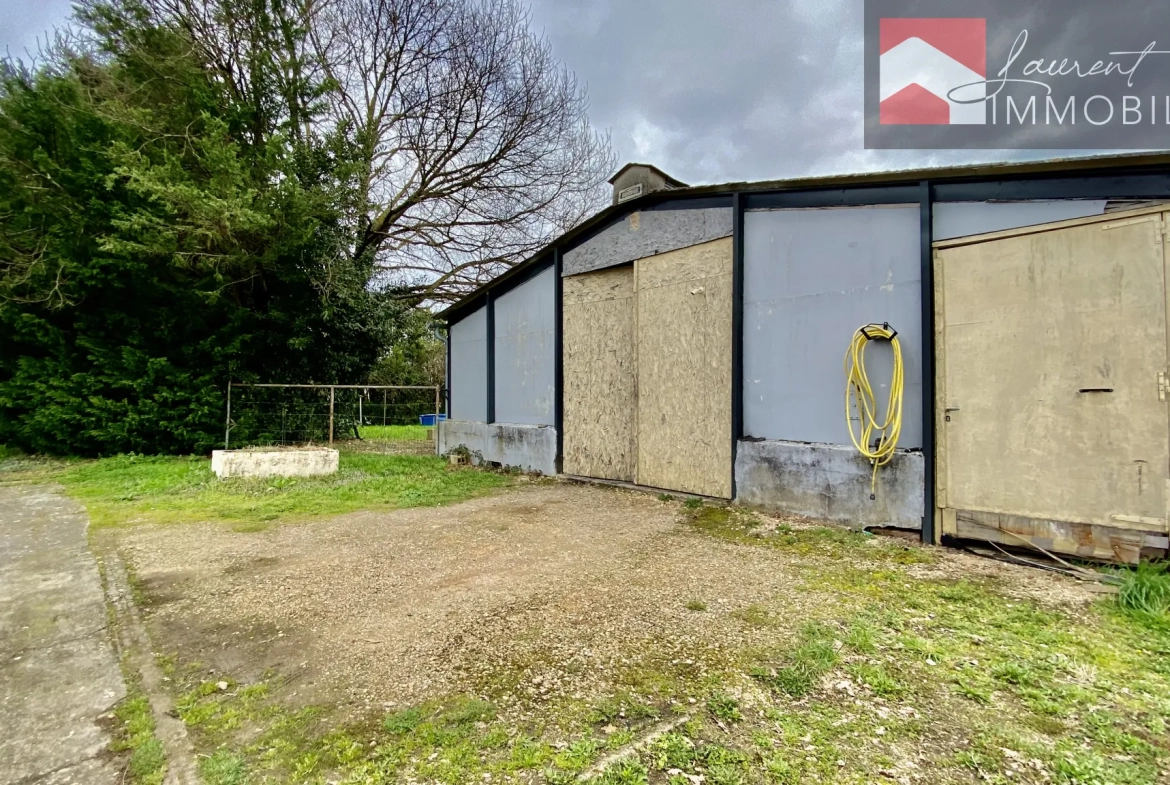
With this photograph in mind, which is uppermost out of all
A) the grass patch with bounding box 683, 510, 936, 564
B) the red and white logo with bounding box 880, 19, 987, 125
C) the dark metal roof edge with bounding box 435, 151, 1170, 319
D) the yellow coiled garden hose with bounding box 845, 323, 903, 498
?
the red and white logo with bounding box 880, 19, 987, 125

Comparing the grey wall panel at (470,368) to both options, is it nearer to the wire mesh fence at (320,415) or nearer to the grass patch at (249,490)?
Answer: the wire mesh fence at (320,415)

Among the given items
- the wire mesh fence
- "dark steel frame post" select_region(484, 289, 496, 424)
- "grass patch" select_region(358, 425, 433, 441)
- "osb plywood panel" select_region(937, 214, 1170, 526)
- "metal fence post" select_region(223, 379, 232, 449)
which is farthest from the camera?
"grass patch" select_region(358, 425, 433, 441)

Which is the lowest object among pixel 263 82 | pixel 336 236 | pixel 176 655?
pixel 176 655

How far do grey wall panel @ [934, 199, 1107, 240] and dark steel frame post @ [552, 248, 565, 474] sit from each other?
15.2 feet

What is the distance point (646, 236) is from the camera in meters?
6.40

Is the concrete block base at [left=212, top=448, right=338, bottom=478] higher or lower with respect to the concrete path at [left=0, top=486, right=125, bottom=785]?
higher

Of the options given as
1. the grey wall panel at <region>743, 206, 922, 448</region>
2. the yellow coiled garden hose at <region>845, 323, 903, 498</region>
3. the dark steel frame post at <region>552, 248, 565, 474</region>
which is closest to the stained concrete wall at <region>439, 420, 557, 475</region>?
the dark steel frame post at <region>552, 248, 565, 474</region>

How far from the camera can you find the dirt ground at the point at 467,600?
237cm

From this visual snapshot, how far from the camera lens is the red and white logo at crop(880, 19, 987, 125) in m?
4.96

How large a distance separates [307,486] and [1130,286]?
333 inches

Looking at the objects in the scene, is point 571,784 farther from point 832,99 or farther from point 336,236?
point 336,236

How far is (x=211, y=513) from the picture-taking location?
566cm

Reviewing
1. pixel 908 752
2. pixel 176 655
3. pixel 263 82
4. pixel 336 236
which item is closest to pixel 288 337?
pixel 336 236

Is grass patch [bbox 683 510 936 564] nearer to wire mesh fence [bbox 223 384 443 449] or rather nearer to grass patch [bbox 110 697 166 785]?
grass patch [bbox 110 697 166 785]
